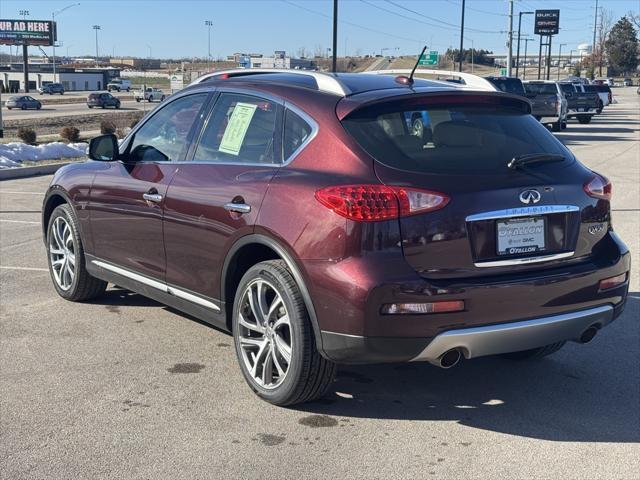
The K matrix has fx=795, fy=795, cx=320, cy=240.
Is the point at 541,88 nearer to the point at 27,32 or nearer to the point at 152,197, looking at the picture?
the point at 152,197

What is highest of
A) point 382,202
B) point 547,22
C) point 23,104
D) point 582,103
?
point 547,22

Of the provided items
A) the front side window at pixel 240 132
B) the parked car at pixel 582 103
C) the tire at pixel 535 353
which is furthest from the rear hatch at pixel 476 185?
the parked car at pixel 582 103

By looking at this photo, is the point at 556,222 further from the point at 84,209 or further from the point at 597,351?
the point at 84,209

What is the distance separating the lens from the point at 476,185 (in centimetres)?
405

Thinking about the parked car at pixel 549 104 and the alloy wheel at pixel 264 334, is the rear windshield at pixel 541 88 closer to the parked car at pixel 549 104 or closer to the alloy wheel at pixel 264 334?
the parked car at pixel 549 104

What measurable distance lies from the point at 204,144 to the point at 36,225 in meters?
Result: 6.15

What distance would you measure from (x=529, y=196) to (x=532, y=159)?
30 centimetres

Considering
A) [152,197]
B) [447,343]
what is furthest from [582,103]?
[447,343]

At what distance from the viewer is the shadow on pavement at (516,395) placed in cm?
438

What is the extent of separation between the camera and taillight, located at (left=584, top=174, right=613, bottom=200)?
4.48m

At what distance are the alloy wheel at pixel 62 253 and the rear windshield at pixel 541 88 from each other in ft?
81.9

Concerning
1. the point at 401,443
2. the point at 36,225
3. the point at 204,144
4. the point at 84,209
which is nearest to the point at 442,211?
the point at 401,443

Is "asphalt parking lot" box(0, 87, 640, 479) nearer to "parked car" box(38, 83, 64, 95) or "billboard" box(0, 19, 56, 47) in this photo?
"parked car" box(38, 83, 64, 95)

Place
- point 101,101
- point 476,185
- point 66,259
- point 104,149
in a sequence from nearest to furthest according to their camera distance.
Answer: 1. point 476,185
2. point 104,149
3. point 66,259
4. point 101,101
